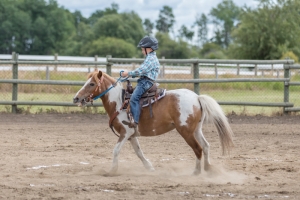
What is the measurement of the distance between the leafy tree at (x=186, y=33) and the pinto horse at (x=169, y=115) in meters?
101

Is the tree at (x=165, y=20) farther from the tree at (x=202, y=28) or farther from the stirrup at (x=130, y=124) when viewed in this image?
the stirrup at (x=130, y=124)

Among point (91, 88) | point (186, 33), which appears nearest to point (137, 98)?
point (91, 88)

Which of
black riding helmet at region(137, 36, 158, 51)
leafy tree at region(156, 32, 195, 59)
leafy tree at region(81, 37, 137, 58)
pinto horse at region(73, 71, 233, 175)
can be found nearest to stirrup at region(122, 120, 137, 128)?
pinto horse at region(73, 71, 233, 175)

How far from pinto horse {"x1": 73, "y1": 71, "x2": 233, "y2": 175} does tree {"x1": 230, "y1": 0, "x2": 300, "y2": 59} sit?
27.6 metres

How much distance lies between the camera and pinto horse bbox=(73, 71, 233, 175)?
29.8 ft

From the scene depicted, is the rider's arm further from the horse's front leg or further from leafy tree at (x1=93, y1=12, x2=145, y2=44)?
leafy tree at (x1=93, y1=12, x2=145, y2=44)

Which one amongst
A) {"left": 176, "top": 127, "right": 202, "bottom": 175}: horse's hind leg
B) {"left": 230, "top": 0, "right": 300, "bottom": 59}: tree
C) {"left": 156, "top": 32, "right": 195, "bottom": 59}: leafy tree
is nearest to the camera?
{"left": 176, "top": 127, "right": 202, "bottom": 175}: horse's hind leg

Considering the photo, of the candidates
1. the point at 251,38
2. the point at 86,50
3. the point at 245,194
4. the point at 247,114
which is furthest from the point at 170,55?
the point at 245,194

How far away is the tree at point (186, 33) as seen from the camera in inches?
4337

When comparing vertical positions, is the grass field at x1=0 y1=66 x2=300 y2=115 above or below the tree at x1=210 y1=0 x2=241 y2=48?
below

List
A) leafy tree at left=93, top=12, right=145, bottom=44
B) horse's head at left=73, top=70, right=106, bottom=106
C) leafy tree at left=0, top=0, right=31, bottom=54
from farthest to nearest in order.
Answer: leafy tree at left=93, top=12, right=145, bottom=44
leafy tree at left=0, top=0, right=31, bottom=54
horse's head at left=73, top=70, right=106, bottom=106

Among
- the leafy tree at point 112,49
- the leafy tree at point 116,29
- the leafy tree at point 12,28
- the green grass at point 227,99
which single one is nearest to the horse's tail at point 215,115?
the green grass at point 227,99

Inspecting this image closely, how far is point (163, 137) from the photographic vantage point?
1329cm

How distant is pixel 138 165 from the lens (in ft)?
32.6
